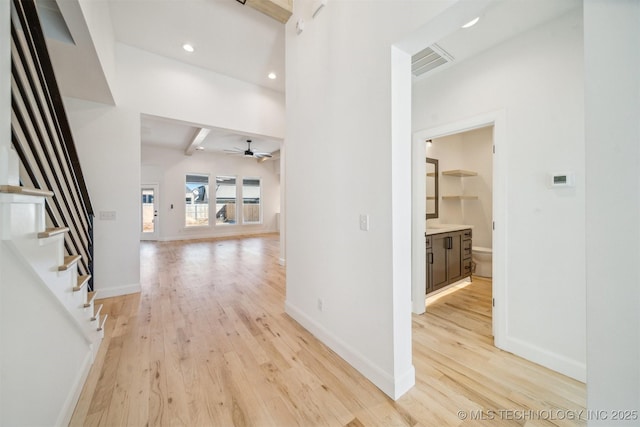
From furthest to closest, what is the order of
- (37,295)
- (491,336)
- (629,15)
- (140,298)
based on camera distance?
(140,298) → (491,336) → (37,295) → (629,15)

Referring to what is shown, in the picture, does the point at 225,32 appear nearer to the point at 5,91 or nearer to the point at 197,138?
the point at 5,91

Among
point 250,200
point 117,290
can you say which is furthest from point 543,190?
point 250,200

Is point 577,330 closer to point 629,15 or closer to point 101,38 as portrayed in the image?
point 629,15

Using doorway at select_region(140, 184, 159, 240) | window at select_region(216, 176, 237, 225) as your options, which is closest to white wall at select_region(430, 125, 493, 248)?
window at select_region(216, 176, 237, 225)

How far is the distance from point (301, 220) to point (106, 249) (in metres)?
2.88

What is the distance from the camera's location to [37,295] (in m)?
1.14

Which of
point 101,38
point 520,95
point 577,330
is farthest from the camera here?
point 101,38

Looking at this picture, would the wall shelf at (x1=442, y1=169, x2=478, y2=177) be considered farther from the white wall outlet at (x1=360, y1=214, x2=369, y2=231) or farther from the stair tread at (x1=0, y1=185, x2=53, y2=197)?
the stair tread at (x1=0, y1=185, x2=53, y2=197)

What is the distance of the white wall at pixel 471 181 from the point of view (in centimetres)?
425

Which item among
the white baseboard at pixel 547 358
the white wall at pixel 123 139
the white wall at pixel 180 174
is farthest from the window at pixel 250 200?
the white baseboard at pixel 547 358

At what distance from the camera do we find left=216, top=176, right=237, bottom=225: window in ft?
28.7

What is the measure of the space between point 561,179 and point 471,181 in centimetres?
306

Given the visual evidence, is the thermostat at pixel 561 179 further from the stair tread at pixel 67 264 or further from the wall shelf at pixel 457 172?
the stair tread at pixel 67 264

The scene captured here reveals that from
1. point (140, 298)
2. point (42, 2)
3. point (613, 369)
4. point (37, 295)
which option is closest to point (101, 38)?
point (42, 2)
